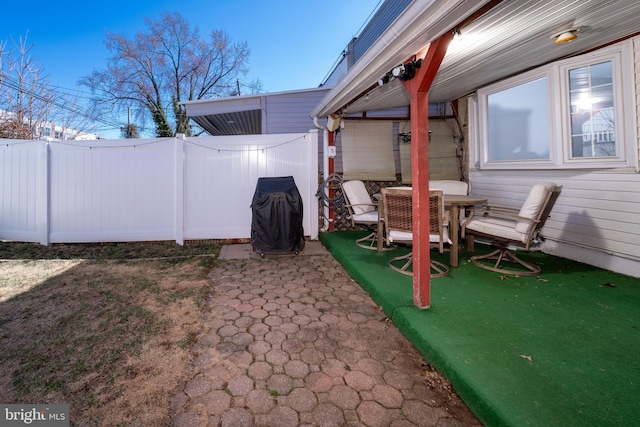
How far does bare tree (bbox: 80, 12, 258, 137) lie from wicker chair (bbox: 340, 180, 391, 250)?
50.6 feet

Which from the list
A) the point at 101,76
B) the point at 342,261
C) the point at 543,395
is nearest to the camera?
the point at 543,395

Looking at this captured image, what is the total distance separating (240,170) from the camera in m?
5.27

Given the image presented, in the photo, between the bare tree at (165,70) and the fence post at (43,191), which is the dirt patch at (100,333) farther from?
the bare tree at (165,70)

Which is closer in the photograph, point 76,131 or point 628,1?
point 628,1

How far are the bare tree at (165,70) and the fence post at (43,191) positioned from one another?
1273 centimetres

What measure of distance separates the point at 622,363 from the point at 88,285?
4.74 meters

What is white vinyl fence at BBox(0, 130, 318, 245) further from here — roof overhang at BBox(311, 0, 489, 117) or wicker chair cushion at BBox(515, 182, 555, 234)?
wicker chair cushion at BBox(515, 182, 555, 234)

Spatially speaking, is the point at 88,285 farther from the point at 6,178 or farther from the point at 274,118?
the point at 274,118

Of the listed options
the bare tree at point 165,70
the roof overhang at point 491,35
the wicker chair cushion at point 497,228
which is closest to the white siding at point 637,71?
the roof overhang at point 491,35

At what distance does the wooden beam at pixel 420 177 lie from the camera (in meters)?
2.30

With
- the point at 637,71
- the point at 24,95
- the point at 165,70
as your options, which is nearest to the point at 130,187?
the point at 637,71

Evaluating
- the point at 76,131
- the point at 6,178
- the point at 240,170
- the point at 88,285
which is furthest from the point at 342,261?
the point at 76,131

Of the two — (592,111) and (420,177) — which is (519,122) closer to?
(592,111)

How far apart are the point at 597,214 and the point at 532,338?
7.89 ft
